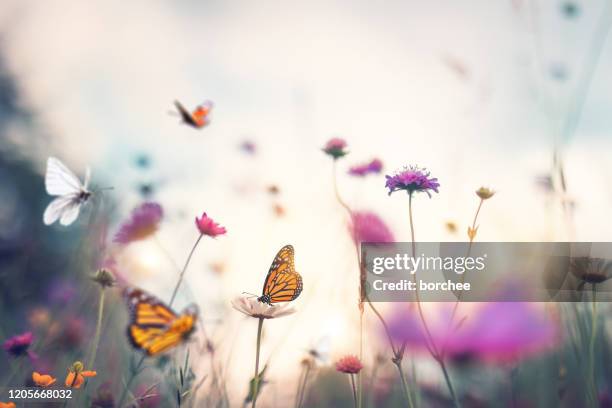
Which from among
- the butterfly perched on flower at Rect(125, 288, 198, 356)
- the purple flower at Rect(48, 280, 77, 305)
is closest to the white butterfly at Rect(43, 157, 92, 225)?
the butterfly perched on flower at Rect(125, 288, 198, 356)

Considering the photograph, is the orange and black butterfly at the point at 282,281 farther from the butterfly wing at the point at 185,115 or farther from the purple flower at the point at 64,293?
the purple flower at the point at 64,293

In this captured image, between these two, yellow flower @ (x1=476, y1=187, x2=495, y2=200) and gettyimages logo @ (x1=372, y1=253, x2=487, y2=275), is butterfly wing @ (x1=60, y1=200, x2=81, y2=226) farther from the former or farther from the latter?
yellow flower @ (x1=476, y1=187, x2=495, y2=200)

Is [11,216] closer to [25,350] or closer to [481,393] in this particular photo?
[25,350]

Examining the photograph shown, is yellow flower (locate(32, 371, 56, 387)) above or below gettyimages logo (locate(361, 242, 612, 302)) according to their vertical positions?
below

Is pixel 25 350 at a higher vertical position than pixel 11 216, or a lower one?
lower

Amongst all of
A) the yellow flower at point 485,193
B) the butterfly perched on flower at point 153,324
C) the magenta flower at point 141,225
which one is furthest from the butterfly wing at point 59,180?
the yellow flower at point 485,193

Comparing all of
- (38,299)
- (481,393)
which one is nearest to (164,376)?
(481,393)
